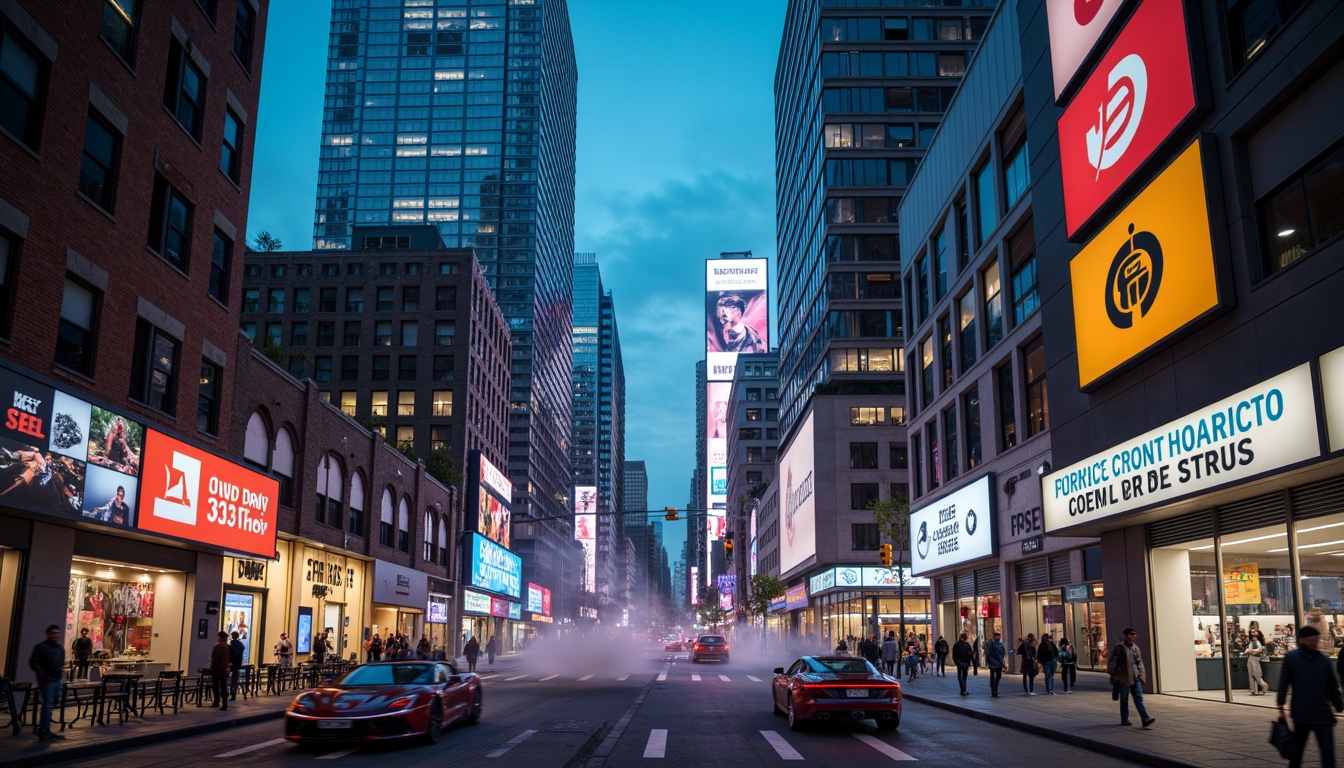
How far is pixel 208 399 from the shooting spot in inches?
1012

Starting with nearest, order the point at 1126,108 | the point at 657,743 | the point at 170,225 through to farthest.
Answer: the point at 657,743
the point at 1126,108
the point at 170,225

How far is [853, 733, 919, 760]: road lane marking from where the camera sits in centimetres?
1298

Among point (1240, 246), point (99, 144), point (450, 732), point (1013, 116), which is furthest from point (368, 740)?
point (1013, 116)

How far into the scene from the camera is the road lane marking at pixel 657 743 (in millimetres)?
13257

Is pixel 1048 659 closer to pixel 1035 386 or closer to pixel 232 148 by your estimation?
pixel 1035 386

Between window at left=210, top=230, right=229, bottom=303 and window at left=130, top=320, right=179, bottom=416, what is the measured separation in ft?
10.2

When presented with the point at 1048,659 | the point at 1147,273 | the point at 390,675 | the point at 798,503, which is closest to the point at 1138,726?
the point at 1048,659

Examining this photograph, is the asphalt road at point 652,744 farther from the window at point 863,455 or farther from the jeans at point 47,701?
the window at point 863,455

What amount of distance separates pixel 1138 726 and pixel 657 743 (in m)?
8.20

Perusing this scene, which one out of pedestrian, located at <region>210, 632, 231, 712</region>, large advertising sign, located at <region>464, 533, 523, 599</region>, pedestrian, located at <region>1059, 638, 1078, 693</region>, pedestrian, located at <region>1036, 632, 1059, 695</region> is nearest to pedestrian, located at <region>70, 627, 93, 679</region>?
pedestrian, located at <region>210, 632, 231, 712</region>

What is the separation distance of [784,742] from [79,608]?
16599mm

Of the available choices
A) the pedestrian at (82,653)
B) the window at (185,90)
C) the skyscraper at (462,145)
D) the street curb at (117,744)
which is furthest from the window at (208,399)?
the skyscraper at (462,145)

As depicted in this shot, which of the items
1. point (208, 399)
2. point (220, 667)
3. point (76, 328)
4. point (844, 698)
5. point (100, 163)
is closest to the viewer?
point (844, 698)

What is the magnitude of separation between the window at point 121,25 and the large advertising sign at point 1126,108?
73.9ft
